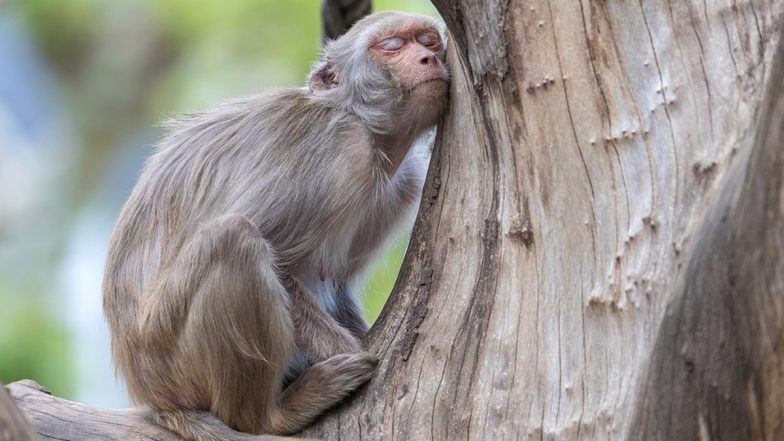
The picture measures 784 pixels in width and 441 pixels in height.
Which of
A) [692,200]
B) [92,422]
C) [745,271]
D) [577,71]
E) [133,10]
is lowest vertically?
[92,422]

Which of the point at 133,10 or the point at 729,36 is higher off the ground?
the point at 133,10

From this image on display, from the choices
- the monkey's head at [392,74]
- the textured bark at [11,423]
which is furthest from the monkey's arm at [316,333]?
the textured bark at [11,423]

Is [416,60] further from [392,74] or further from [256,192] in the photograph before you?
[256,192]

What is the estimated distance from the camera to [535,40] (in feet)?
13.3

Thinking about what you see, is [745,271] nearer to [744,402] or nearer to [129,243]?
[744,402]

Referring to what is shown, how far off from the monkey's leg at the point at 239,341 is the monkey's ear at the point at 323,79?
4.19ft

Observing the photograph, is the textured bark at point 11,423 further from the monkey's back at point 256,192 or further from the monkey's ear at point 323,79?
the monkey's ear at point 323,79

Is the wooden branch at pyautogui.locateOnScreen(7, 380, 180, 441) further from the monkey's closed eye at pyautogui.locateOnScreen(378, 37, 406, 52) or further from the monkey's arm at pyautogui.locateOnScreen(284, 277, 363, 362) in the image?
the monkey's closed eye at pyautogui.locateOnScreen(378, 37, 406, 52)

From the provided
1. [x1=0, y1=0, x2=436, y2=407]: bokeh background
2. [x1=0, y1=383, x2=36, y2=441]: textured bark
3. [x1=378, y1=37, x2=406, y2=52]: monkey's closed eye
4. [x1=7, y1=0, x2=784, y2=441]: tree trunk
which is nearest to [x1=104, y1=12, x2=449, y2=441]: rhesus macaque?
[x1=378, y1=37, x2=406, y2=52]: monkey's closed eye

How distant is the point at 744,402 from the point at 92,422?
11.2 ft

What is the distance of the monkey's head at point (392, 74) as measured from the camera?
5219 mm

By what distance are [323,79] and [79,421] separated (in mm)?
2456

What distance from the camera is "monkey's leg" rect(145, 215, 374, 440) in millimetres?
4676

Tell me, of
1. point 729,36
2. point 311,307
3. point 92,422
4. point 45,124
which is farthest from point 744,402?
point 45,124
